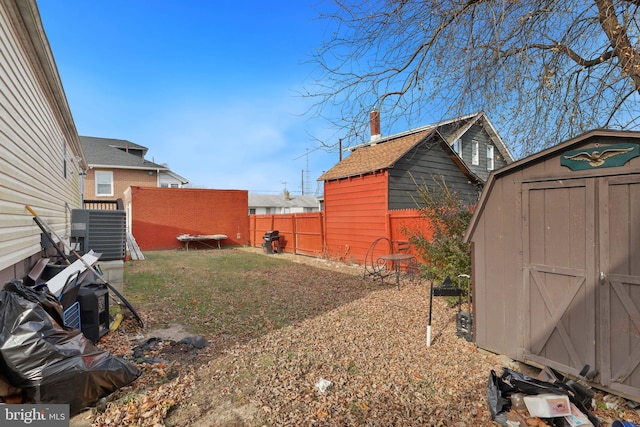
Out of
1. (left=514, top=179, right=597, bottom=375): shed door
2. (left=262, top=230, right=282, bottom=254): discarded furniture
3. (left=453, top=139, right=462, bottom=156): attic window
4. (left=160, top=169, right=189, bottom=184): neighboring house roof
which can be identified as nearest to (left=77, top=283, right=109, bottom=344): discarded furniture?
(left=514, top=179, right=597, bottom=375): shed door

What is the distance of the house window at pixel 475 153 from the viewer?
670 inches

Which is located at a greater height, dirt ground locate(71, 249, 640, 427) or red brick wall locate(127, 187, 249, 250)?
red brick wall locate(127, 187, 249, 250)

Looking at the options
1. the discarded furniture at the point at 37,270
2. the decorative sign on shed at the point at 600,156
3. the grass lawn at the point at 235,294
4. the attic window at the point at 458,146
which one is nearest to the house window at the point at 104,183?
the grass lawn at the point at 235,294

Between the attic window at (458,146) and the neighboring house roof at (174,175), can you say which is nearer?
the attic window at (458,146)

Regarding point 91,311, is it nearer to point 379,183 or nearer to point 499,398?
point 499,398

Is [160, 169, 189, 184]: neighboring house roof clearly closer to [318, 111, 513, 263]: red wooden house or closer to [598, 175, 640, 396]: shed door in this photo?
[318, 111, 513, 263]: red wooden house

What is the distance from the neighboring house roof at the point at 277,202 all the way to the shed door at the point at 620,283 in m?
37.9

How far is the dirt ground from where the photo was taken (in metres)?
2.73

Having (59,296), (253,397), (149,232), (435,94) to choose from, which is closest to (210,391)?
(253,397)

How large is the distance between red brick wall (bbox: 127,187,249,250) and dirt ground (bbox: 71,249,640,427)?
13.5 metres

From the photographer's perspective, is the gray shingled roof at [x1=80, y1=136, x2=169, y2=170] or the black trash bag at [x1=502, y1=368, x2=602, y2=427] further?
the gray shingled roof at [x1=80, y1=136, x2=169, y2=170]

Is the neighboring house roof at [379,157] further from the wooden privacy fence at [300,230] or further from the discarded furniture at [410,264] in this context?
the discarded furniture at [410,264]

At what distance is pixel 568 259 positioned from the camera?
324 cm

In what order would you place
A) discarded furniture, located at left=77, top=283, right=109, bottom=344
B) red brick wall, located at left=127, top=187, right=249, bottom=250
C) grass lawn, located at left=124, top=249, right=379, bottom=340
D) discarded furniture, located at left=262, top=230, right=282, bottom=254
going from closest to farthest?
discarded furniture, located at left=77, top=283, right=109, bottom=344
grass lawn, located at left=124, top=249, right=379, bottom=340
discarded furniture, located at left=262, top=230, right=282, bottom=254
red brick wall, located at left=127, top=187, right=249, bottom=250
